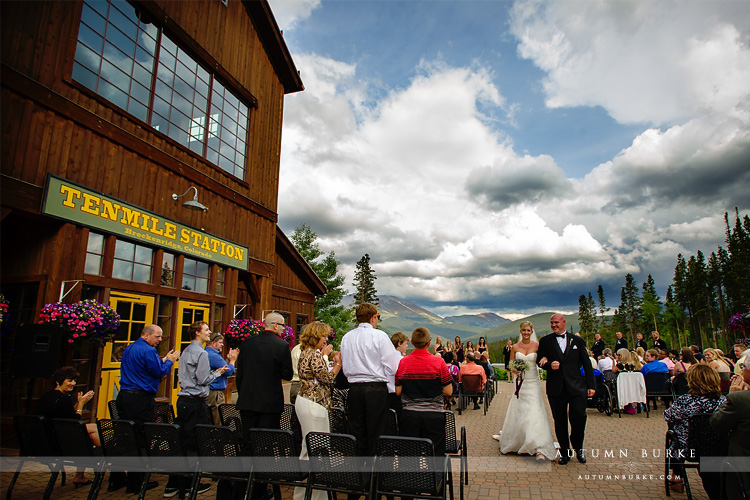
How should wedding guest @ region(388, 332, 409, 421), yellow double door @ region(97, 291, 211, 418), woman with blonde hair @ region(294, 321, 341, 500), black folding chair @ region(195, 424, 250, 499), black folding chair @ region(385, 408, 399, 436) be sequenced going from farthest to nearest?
yellow double door @ region(97, 291, 211, 418) < wedding guest @ region(388, 332, 409, 421) < black folding chair @ region(385, 408, 399, 436) < woman with blonde hair @ region(294, 321, 341, 500) < black folding chair @ region(195, 424, 250, 499)

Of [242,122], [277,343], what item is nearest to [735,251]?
[242,122]

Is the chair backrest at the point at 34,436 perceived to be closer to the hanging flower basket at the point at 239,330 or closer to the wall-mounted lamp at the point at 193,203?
the wall-mounted lamp at the point at 193,203

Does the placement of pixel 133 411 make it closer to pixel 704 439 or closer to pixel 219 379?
pixel 219 379

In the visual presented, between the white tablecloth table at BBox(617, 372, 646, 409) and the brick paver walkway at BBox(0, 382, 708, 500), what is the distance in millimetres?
2607

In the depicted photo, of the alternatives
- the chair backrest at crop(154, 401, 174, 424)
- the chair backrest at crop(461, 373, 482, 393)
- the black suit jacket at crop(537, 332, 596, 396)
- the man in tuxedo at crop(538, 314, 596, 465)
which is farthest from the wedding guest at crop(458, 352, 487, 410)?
the chair backrest at crop(154, 401, 174, 424)

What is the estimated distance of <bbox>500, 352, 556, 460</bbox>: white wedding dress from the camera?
232 inches

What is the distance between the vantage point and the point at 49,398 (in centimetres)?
469

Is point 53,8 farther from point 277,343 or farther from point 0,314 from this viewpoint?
point 277,343

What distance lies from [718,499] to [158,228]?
9291 millimetres

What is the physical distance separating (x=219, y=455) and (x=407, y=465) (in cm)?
178

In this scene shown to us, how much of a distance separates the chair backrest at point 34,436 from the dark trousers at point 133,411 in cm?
68

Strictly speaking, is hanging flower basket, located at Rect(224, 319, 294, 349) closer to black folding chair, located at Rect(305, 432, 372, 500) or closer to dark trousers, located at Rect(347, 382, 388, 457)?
dark trousers, located at Rect(347, 382, 388, 457)

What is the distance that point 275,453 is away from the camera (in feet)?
12.6

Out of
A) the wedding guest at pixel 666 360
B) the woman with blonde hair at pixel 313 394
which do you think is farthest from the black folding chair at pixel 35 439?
the wedding guest at pixel 666 360
